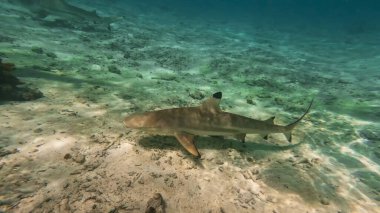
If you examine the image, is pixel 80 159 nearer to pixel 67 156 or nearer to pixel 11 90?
pixel 67 156

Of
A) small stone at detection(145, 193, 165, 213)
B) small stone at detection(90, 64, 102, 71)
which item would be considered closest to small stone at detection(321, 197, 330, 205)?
small stone at detection(145, 193, 165, 213)

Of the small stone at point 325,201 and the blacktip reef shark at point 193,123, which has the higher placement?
the blacktip reef shark at point 193,123

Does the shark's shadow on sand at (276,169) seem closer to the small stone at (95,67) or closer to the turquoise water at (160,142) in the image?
the turquoise water at (160,142)

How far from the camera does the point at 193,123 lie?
18.0 feet

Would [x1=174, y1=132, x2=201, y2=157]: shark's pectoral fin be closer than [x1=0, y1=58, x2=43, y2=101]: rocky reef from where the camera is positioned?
Yes

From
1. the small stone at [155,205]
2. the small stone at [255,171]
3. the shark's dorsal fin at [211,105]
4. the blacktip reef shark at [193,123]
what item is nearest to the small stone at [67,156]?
the blacktip reef shark at [193,123]

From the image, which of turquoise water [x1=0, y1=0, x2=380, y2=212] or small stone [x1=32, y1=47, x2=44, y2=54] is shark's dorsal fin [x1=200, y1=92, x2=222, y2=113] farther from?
small stone [x1=32, y1=47, x2=44, y2=54]

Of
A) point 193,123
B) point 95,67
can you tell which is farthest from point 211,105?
point 95,67

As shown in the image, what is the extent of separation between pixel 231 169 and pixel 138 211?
215 cm

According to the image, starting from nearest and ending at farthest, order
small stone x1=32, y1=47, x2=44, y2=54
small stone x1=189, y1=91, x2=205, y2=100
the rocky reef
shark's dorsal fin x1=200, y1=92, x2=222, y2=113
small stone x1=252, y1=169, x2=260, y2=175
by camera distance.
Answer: small stone x1=252, y1=169, x2=260, y2=175
shark's dorsal fin x1=200, y1=92, x2=222, y2=113
the rocky reef
small stone x1=189, y1=91, x2=205, y2=100
small stone x1=32, y1=47, x2=44, y2=54

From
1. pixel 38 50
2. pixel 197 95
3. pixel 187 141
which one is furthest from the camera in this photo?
pixel 38 50

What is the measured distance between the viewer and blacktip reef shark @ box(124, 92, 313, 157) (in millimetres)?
5309

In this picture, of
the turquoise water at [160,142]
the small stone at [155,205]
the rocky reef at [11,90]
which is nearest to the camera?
the small stone at [155,205]

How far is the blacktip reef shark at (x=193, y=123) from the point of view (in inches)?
209
